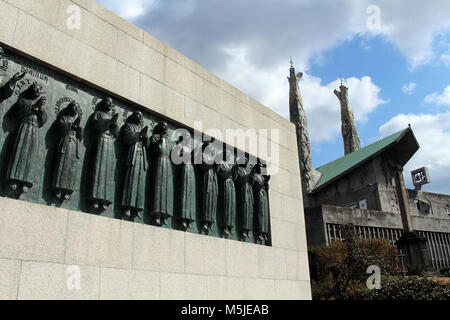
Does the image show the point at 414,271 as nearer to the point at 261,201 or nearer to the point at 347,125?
the point at 261,201

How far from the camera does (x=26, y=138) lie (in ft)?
18.4

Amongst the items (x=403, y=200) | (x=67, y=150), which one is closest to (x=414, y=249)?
(x=403, y=200)

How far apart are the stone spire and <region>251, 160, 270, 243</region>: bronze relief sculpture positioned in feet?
167

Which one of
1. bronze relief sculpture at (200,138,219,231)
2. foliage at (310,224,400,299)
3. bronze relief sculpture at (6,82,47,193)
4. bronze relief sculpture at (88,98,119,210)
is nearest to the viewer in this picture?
bronze relief sculpture at (6,82,47,193)

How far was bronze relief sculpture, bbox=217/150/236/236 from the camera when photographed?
28.4ft

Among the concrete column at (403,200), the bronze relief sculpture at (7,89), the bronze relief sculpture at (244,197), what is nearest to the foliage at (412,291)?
the bronze relief sculpture at (244,197)

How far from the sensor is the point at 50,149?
6.04 m

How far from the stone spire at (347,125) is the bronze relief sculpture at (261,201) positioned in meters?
51.0

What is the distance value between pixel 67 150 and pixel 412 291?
13.8 m

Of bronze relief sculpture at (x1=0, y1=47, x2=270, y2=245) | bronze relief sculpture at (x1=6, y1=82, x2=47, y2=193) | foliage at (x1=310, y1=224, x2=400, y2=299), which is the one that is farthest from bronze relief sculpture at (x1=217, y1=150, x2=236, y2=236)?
foliage at (x1=310, y1=224, x2=400, y2=299)

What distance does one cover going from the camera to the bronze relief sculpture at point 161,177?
716 centimetres

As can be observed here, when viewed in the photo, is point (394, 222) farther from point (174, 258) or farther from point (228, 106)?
point (174, 258)

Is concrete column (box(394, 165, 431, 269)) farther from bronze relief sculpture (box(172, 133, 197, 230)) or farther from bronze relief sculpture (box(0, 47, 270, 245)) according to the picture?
bronze relief sculpture (box(172, 133, 197, 230))

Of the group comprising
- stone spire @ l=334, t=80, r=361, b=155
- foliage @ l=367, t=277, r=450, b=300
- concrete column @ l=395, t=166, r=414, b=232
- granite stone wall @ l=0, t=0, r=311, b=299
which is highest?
stone spire @ l=334, t=80, r=361, b=155
